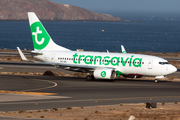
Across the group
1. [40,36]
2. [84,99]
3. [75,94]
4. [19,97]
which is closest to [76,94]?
[75,94]

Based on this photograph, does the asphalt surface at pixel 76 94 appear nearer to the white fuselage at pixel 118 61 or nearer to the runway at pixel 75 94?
the runway at pixel 75 94

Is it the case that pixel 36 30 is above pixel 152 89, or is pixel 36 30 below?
above

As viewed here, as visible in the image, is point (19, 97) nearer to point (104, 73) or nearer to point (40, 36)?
point (104, 73)

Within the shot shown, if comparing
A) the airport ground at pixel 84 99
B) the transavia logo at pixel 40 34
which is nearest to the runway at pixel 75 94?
the airport ground at pixel 84 99

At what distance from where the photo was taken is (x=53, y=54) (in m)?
52.4

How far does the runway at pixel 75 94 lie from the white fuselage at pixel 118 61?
8.53 feet

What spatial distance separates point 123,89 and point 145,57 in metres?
8.84

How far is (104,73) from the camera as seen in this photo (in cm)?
4772

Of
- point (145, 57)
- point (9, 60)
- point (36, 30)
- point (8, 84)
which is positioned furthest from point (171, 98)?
point (9, 60)

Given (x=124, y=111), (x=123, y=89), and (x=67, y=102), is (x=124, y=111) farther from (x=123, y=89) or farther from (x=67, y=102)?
(x=123, y=89)

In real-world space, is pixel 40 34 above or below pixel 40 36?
above

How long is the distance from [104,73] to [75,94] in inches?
458

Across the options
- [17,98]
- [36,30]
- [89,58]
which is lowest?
[17,98]

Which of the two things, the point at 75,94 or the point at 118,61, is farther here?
the point at 118,61
